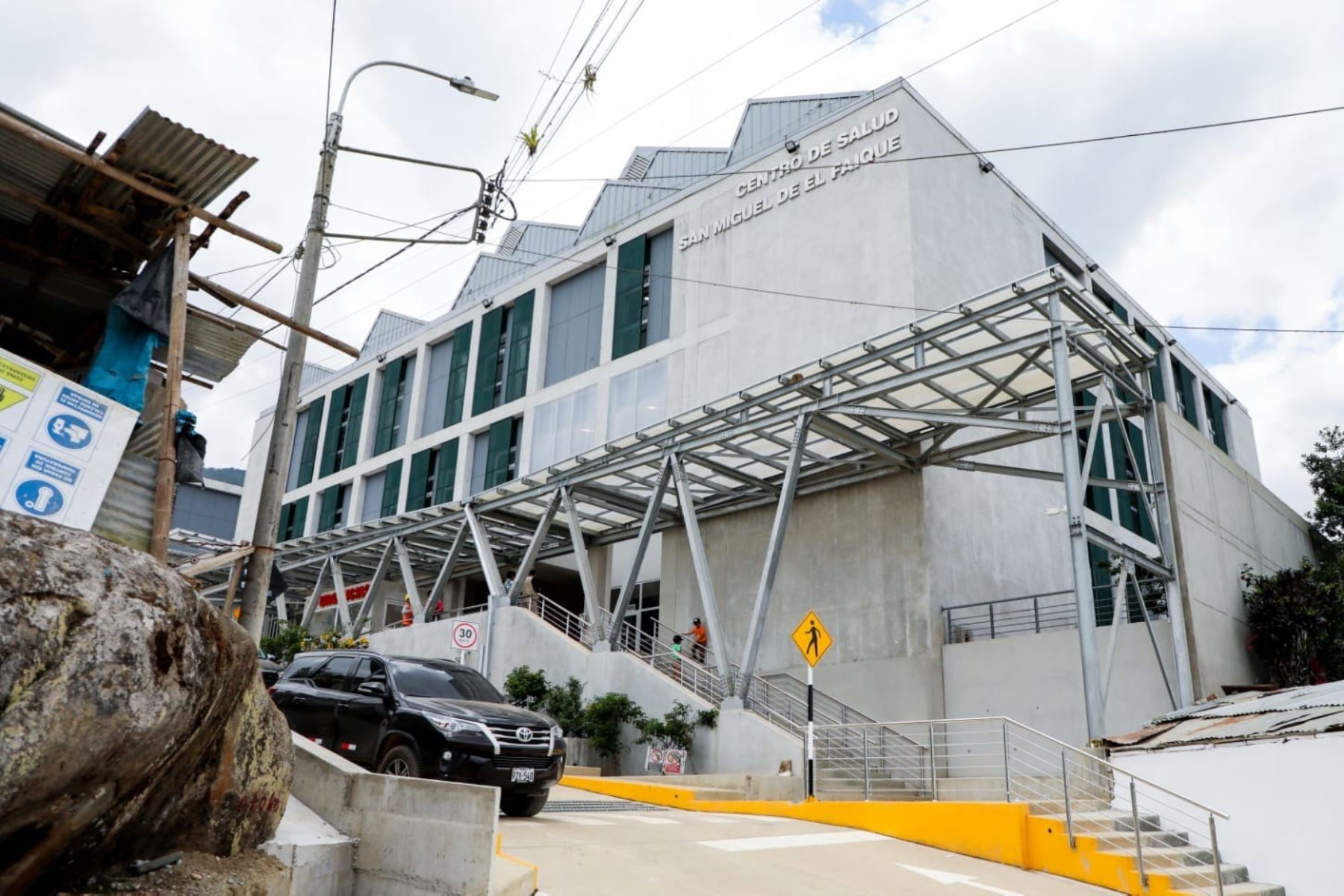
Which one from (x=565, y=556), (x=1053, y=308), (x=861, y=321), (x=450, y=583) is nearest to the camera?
(x=1053, y=308)

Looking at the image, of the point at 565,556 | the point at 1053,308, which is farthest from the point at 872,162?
the point at 565,556

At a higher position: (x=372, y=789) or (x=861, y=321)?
(x=861, y=321)

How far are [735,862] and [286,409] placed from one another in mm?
6181

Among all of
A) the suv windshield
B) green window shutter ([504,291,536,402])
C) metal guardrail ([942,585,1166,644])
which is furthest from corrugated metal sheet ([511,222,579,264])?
the suv windshield

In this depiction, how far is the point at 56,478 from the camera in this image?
6.60m

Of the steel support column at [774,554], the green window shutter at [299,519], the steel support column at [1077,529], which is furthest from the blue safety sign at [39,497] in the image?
the green window shutter at [299,519]

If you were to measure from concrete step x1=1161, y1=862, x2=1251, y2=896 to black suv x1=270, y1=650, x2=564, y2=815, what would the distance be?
635 cm

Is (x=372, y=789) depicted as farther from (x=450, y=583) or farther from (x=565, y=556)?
(x=450, y=583)

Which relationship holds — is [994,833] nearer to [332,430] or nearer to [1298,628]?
[1298,628]

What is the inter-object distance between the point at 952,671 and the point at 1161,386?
22.1 metres

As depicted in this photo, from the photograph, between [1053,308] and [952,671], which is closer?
[1053,308]

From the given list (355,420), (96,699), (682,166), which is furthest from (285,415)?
(355,420)

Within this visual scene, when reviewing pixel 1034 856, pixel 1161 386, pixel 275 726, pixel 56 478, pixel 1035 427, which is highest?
pixel 1161 386

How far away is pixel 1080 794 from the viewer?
46.1 ft
